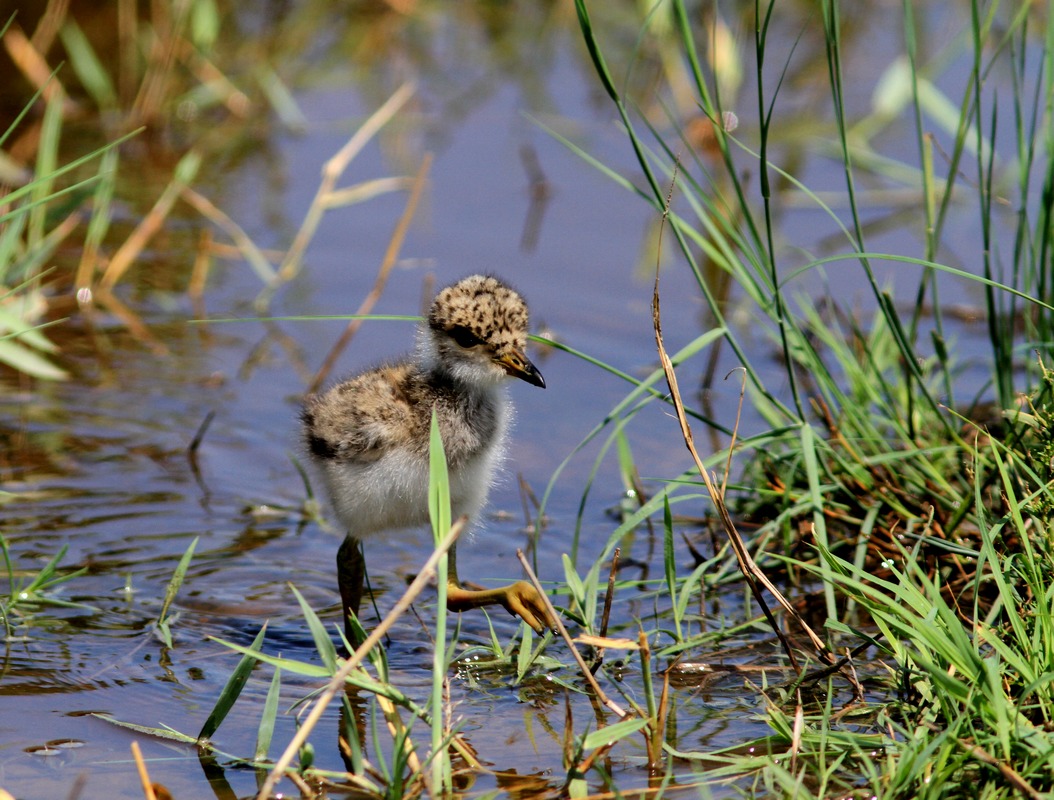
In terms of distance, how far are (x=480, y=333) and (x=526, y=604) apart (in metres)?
0.79

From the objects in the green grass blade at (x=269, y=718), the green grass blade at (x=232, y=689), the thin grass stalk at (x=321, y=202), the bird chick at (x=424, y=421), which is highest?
the thin grass stalk at (x=321, y=202)

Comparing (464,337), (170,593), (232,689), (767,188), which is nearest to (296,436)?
(464,337)

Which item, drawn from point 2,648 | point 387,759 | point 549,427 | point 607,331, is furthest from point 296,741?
point 607,331

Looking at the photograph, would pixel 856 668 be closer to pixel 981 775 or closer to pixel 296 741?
pixel 981 775

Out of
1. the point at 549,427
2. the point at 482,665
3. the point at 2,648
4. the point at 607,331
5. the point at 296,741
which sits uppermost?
the point at 607,331

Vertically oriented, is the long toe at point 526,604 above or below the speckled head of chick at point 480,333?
below

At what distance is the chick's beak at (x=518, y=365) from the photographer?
378cm

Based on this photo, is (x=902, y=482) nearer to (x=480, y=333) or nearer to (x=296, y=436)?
(x=480, y=333)

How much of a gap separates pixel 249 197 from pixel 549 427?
238 centimetres

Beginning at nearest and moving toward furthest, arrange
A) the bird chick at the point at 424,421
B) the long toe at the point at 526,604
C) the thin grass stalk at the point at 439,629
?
the thin grass stalk at the point at 439,629 < the long toe at the point at 526,604 < the bird chick at the point at 424,421

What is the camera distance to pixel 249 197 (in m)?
6.70

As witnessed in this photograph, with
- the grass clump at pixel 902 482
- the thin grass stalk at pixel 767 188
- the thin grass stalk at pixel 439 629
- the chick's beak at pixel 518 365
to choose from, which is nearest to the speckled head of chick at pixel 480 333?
the chick's beak at pixel 518 365

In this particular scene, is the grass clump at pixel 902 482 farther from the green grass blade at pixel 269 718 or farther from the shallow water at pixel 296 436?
the green grass blade at pixel 269 718

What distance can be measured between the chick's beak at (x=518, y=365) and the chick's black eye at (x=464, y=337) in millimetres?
73
